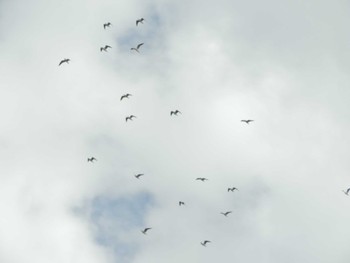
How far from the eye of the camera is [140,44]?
522 ft

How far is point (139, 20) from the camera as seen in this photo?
164 m

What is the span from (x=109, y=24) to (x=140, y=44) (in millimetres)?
16916

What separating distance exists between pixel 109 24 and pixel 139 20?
36.8ft

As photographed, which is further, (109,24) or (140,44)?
(109,24)

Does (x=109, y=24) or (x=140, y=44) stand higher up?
(x=109, y=24)

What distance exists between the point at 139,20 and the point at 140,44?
30.0 ft

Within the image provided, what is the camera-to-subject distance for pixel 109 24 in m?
170
